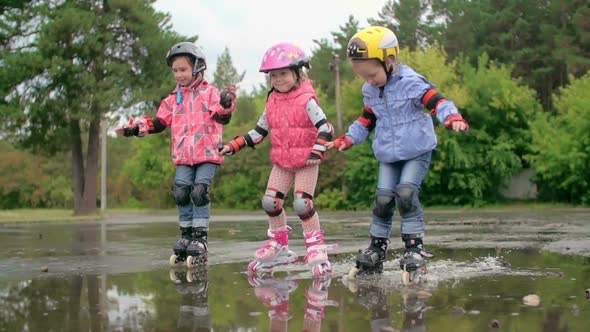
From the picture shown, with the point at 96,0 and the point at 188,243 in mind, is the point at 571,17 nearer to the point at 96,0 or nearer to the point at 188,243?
the point at 96,0

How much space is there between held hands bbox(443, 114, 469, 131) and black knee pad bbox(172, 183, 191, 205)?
9.29 feet

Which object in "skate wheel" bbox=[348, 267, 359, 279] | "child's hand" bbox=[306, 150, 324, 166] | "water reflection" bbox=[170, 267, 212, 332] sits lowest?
"water reflection" bbox=[170, 267, 212, 332]

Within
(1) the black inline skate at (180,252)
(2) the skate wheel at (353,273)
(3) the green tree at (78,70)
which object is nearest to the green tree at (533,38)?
(3) the green tree at (78,70)

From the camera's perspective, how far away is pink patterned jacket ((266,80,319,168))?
6.73 meters


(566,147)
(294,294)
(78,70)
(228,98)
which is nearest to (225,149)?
(228,98)

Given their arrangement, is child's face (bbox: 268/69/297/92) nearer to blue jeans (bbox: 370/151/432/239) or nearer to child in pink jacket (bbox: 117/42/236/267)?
child in pink jacket (bbox: 117/42/236/267)

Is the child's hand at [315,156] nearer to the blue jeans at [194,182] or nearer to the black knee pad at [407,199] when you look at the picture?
the black knee pad at [407,199]

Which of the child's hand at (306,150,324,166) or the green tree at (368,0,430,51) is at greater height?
the green tree at (368,0,430,51)

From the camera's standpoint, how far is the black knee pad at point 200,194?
739 centimetres

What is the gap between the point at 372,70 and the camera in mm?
6156

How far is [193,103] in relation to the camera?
7.61m

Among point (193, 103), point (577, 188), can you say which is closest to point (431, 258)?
point (193, 103)

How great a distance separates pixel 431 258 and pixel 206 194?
2239 millimetres

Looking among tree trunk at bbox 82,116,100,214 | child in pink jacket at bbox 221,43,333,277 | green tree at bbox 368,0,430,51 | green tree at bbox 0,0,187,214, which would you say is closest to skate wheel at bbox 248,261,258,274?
child in pink jacket at bbox 221,43,333,277
